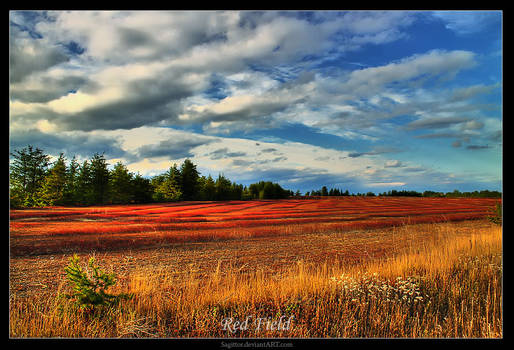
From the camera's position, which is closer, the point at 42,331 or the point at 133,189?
the point at 42,331

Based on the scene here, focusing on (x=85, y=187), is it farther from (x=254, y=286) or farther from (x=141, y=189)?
(x=254, y=286)

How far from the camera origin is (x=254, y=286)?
4.29 m

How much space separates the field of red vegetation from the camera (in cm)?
742

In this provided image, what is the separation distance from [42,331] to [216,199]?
631 cm

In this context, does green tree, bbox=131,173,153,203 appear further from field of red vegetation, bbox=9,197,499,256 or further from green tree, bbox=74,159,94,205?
green tree, bbox=74,159,94,205

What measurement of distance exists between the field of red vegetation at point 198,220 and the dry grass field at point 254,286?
85mm

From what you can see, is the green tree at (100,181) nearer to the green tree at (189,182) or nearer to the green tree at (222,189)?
the green tree at (189,182)

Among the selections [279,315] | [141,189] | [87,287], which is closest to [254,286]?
[279,315]

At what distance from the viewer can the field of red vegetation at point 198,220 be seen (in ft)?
24.3

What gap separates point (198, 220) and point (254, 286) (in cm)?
1386

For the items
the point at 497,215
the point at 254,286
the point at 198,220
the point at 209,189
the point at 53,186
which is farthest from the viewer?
the point at 198,220

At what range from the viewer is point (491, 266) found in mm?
5324
